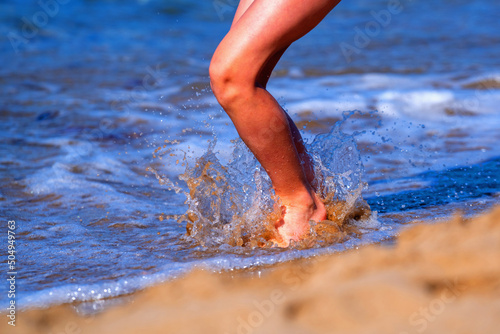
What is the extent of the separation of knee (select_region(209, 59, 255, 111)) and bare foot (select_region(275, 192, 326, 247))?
1.50ft

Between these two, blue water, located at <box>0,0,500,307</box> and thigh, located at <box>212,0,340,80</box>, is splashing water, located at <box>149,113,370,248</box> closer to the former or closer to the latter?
blue water, located at <box>0,0,500,307</box>

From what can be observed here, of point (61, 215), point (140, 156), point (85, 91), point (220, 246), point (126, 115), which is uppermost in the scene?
point (220, 246)

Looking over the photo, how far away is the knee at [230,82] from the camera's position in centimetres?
189

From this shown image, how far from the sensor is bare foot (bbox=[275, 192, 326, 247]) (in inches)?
82.5

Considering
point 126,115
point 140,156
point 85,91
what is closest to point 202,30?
point 85,91

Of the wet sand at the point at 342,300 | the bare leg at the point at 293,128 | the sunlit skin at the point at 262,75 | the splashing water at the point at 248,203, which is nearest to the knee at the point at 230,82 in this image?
the sunlit skin at the point at 262,75

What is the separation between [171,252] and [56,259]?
445mm

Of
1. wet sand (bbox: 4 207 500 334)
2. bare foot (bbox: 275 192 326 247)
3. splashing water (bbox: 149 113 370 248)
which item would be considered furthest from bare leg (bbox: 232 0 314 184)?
wet sand (bbox: 4 207 500 334)

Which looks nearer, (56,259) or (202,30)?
(56,259)

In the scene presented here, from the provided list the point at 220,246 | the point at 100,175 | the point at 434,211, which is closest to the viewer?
the point at 220,246

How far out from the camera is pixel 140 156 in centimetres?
371

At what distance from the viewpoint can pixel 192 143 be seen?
12.5ft

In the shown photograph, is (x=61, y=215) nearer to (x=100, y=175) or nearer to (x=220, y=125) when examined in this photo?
(x=100, y=175)

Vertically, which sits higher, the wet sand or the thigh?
the thigh
